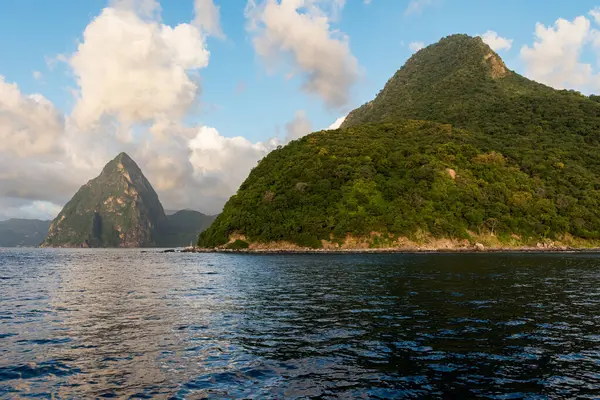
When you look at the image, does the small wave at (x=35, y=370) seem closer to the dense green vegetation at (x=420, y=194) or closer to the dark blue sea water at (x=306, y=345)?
the dark blue sea water at (x=306, y=345)

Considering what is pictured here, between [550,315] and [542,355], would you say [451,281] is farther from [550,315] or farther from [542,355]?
[542,355]

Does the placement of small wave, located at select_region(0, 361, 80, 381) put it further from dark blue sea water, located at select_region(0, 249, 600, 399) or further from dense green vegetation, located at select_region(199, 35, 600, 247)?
dense green vegetation, located at select_region(199, 35, 600, 247)

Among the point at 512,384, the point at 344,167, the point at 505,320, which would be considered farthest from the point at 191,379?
the point at 344,167

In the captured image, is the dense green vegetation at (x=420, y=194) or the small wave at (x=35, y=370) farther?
the dense green vegetation at (x=420, y=194)

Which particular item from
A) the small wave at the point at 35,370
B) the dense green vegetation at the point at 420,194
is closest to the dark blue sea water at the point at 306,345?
the small wave at the point at 35,370

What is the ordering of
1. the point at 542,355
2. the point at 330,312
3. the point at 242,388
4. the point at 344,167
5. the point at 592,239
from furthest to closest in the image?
the point at 344,167
the point at 592,239
the point at 330,312
the point at 542,355
the point at 242,388

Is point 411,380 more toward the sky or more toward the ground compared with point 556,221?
more toward the ground

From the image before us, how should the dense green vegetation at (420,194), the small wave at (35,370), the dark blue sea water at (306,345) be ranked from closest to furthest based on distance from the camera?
the dark blue sea water at (306,345) → the small wave at (35,370) → the dense green vegetation at (420,194)

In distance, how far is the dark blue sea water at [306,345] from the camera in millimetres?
13922

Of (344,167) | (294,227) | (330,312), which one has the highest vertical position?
(344,167)

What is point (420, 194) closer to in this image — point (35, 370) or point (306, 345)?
point (306, 345)

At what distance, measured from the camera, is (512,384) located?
46.2ft

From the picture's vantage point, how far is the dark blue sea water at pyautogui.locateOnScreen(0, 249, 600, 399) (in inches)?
548

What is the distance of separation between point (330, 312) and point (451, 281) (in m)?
24.4
